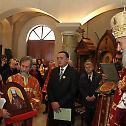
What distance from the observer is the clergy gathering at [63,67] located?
369cm

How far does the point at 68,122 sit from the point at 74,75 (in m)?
0.71

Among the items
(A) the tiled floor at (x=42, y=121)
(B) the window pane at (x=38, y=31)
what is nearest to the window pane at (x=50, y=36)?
(B) the window pane at (x=38, y=31)

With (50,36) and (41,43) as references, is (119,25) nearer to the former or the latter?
(50,36)

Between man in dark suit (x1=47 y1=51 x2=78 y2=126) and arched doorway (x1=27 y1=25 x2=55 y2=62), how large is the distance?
9.15m

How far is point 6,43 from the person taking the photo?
13570 mm

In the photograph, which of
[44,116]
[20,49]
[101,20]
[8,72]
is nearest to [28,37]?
[20,49]

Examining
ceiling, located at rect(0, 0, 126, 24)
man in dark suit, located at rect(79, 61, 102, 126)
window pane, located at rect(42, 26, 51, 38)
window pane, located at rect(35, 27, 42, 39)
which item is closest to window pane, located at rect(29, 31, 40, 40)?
window pane, located at rect(35, 27, 42, 39)

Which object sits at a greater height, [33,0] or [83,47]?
[33,0]

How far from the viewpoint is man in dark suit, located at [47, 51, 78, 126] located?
15.4 feet

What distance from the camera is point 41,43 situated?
14.3 m

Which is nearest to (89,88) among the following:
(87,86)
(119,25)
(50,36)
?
(87,86)

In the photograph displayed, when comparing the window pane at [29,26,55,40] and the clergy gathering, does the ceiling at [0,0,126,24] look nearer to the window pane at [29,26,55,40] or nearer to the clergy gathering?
the clergy gathering

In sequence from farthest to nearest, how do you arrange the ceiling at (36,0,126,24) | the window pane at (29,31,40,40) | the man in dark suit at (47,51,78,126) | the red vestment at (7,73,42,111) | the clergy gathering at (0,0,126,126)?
the window pane at (29,31,40,40)
the ceiling at (36,0,126,24)
the man in dark suit at (47,51,78,126)
the red vestment at (7,73,42,111)
the clergy gathering at (0,0,126,126)

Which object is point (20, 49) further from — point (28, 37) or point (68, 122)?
point (68, 122)
